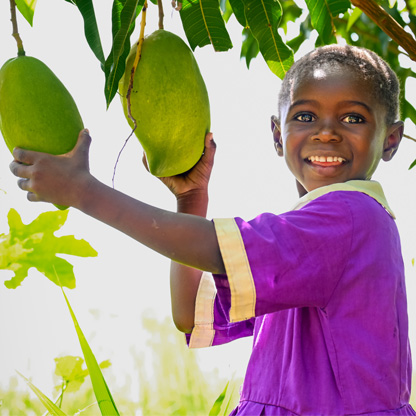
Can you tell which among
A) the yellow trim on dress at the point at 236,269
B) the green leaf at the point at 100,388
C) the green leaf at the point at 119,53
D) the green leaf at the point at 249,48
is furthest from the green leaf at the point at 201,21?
the green leaf at the point at 249,48

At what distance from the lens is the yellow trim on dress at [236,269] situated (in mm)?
1024

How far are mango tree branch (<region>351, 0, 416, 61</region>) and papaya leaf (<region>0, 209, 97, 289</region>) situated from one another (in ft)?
2.64

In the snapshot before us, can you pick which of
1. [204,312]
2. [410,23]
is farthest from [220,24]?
[410,23]

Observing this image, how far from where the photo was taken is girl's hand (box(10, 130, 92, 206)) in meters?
0.97

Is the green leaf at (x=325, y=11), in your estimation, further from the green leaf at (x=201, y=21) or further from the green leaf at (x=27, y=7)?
the green leaf at (x=27, y=7)

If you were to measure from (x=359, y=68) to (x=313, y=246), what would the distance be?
1.52 ft

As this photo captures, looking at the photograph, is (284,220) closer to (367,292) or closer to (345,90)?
(367,292)

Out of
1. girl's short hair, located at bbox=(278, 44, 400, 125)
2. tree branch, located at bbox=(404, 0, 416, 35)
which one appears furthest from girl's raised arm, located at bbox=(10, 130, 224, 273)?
tree branch, located at bbox=(404, 0, 416, 35)

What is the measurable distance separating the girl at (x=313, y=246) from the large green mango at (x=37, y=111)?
0.02 metres

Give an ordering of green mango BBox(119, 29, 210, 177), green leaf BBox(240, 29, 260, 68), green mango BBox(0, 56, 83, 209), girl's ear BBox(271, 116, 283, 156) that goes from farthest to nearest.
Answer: green leaf BBox(240, 29, 260, 68)
girl's ear BBox(271, 116, 283, 156)
green mango BBox(119, 29, 210, 177)
green mango BBox(0, 56, 83, 209)

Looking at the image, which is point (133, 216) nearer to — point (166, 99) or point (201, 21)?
point (166, 99)

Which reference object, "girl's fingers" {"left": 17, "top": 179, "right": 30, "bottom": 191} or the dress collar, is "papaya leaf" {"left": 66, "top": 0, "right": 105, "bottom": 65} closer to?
"girl's fingers" {"left": 17, "top": 179, "right": 30, "bottom": 191}

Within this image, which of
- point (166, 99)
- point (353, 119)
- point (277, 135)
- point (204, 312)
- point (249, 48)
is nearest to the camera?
point (166, 99)

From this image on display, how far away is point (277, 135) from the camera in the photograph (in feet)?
5.19
